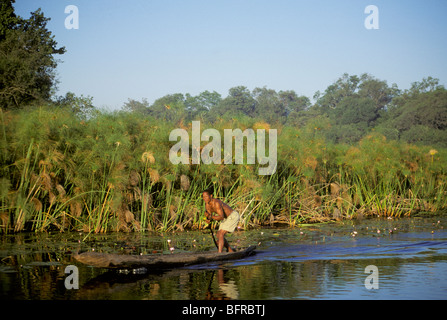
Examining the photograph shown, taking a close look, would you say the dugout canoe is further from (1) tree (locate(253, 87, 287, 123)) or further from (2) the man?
(1) tree (locate(253, 87, 287, 123))

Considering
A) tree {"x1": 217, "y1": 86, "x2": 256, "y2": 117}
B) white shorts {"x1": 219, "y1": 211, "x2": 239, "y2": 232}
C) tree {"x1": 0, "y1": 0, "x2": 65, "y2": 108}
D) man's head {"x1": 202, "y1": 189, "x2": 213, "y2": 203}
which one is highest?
tree {"x1": 217, "y1": 86, "x2": 256, "y2": 117}

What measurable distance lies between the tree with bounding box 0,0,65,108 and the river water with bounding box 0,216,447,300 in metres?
12.8

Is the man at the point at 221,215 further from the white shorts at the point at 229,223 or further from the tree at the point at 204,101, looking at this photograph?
the tree at the point at 204,101

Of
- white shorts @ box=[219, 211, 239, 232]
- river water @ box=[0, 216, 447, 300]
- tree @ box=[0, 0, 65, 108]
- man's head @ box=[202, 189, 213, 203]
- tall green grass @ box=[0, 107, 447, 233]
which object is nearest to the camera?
river water @ box=[0, 216, 447, 300]

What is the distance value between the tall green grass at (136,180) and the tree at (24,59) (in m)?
10.2

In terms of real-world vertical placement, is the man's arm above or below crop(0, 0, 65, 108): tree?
below

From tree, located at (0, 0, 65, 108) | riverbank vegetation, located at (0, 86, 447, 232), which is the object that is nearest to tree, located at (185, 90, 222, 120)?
tree, located at (0, 0, 65, 108)

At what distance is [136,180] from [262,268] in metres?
5.41

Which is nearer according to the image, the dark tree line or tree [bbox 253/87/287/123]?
the dark tree line

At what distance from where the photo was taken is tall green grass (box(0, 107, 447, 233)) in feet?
45.7

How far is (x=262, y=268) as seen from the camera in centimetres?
1039

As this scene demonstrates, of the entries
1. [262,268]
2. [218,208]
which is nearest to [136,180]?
[218,208]

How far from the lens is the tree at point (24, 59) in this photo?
24.5m
